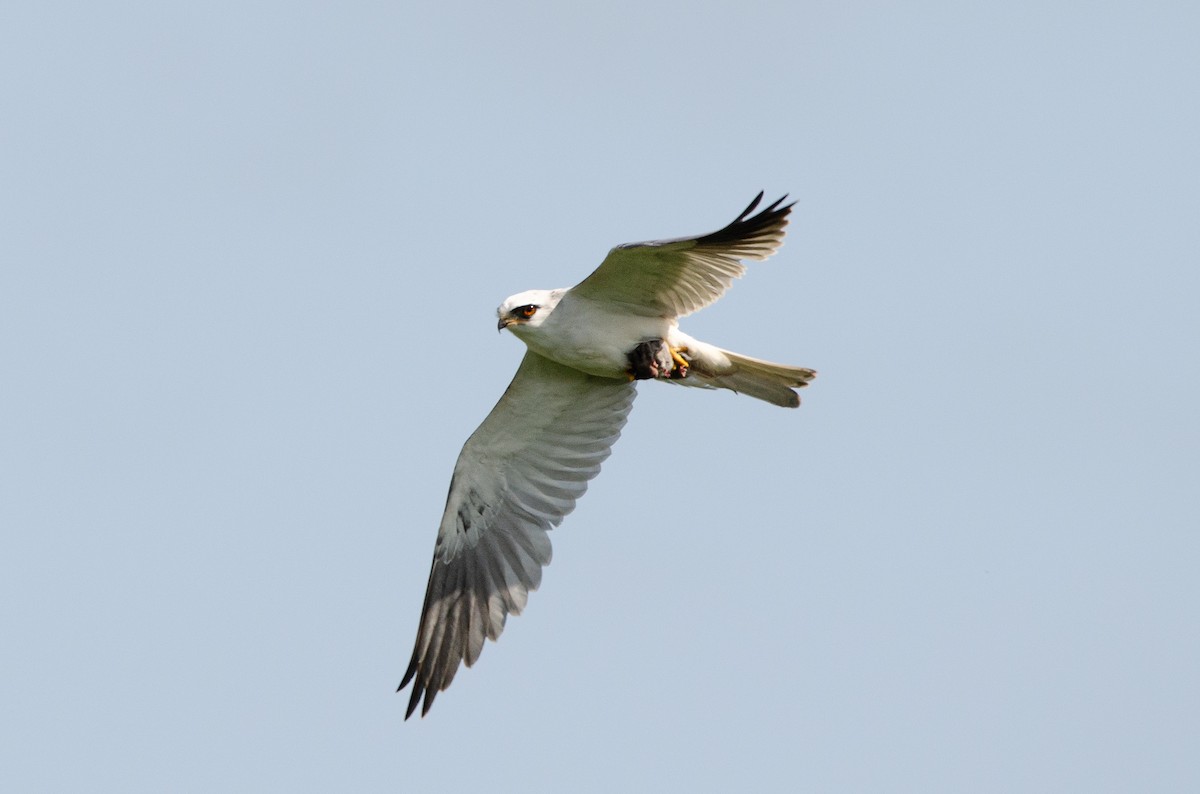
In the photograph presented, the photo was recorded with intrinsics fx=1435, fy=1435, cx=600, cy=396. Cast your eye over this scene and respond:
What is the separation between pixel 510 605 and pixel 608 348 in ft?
8.01

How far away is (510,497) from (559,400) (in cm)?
97

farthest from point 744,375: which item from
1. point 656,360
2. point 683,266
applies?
point 683,266

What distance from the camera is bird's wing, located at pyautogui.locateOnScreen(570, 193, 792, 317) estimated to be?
9.83m

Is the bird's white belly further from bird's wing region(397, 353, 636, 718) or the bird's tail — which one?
bird's wing region(397, 353, 636, 718)

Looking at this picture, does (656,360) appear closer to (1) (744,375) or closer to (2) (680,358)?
(2) (680,358)

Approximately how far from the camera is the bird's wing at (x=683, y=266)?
32.2ft

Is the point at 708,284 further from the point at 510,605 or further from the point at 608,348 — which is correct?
the point at 510,605

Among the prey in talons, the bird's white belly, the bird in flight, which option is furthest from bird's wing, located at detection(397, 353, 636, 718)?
the prey in talons

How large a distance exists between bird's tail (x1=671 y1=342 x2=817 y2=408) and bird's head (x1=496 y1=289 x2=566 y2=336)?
3.78ft

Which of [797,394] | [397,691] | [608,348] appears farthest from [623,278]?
[397,691]

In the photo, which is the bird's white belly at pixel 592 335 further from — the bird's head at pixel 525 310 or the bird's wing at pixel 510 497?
the bird's wing at pixel 510 497

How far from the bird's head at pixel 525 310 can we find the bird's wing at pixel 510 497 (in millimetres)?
973

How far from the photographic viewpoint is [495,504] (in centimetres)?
1209

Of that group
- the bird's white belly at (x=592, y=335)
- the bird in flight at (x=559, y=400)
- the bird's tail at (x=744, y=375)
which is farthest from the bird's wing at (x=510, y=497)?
the bird's tail at (x=744, y=375)
